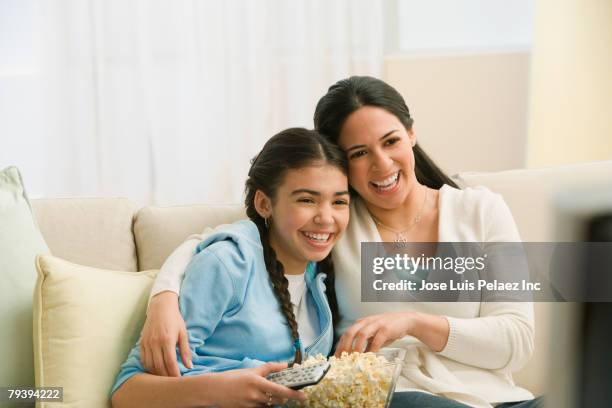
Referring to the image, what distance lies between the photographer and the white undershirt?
1.44 m

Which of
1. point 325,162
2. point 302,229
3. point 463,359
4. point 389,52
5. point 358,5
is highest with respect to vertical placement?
point 358,5

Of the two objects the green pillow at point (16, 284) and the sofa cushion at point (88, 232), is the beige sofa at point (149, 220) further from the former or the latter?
the green pillow at point (16, 284)

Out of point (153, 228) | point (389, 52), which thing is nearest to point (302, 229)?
Answer: point (153, 228)

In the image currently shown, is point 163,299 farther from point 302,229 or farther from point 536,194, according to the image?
point 536,194

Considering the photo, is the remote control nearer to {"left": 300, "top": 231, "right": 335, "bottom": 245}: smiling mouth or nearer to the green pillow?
{"left": 300, "top": 231, "right": 335, "bottom": 245}: smiling mouth

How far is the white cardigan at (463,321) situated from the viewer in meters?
1.38

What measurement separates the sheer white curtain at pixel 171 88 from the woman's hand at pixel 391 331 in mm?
1905

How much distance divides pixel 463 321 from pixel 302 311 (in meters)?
0.33

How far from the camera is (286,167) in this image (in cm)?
148

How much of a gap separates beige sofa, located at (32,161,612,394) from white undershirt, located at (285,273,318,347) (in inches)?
14.1

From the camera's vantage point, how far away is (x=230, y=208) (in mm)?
1820

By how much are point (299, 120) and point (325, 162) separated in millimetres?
1719

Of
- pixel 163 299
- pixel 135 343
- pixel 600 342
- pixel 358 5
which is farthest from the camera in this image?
pixel 358 5

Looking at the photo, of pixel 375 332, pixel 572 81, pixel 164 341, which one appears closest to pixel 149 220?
pixel 164 341
